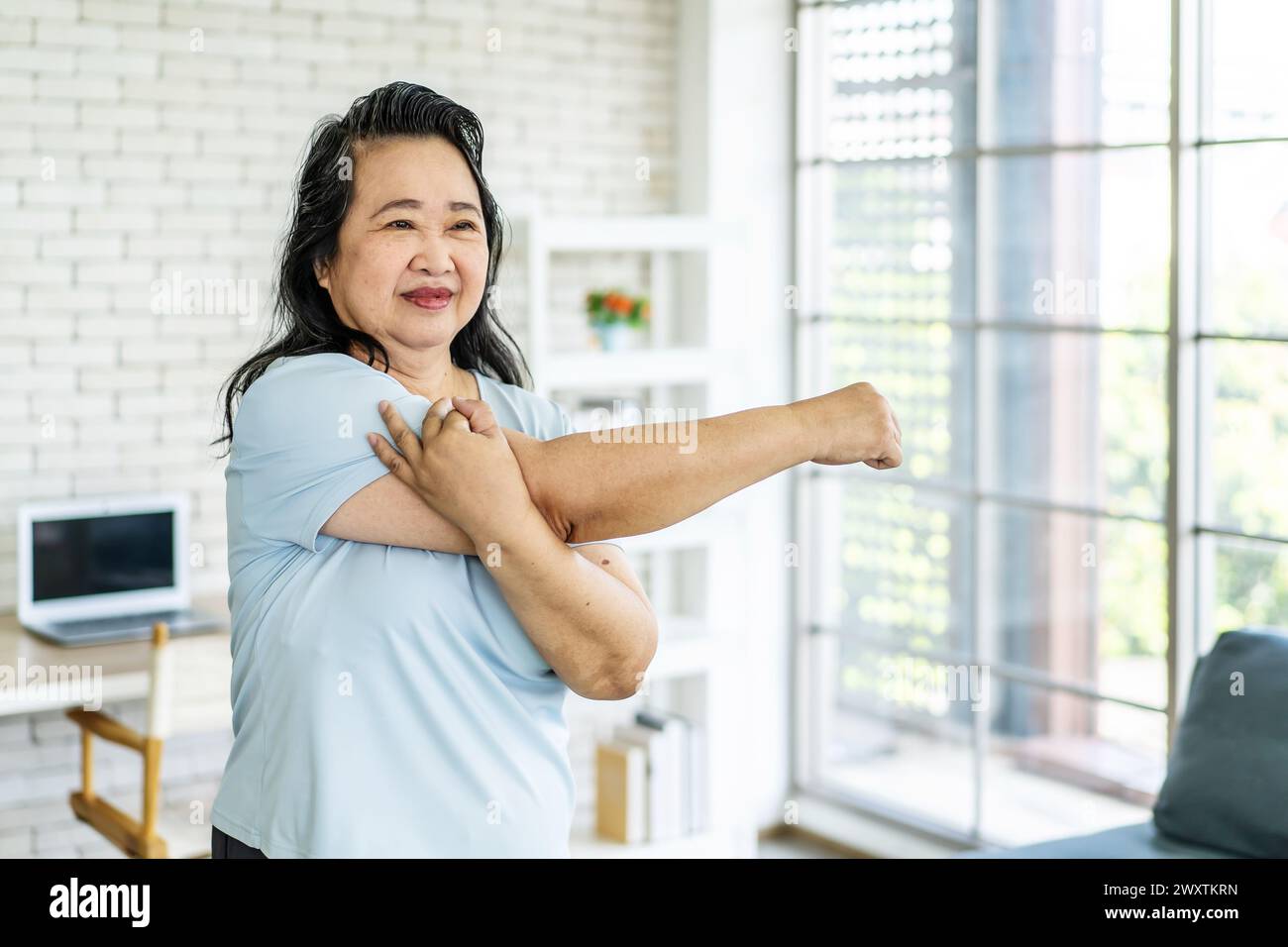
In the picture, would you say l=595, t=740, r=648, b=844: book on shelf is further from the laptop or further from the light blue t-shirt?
the light blue t-shirt

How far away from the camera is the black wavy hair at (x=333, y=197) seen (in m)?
1.23

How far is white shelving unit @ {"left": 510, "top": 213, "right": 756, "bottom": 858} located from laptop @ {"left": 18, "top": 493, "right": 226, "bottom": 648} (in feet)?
3.73

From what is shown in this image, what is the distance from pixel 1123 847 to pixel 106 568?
2649 mm

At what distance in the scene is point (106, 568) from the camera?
12.7 ft

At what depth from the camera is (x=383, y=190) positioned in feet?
4.02

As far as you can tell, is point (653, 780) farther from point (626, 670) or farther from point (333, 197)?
point (333, 197)

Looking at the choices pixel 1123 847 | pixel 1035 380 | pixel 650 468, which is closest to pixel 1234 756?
pixel 1123 847

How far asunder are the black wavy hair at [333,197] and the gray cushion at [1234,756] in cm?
225

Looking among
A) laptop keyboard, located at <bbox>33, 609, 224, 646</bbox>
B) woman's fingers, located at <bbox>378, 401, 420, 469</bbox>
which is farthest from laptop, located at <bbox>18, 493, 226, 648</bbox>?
woman's fingers, located at <bbox>378, 401, 420, 469</bbox>

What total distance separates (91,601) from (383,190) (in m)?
2.94

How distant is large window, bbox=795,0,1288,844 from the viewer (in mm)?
3531

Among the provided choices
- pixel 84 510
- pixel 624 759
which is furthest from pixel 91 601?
pixel 624 759

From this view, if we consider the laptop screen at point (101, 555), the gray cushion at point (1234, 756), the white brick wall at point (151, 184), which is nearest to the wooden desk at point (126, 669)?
the laptop screen at point (101, 555)
